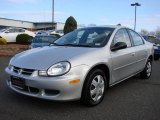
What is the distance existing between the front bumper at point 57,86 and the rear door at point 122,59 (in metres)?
1.04

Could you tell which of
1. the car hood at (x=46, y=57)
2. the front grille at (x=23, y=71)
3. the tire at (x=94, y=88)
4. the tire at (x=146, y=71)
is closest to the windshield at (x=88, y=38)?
the car hood at (x=46, y=57)

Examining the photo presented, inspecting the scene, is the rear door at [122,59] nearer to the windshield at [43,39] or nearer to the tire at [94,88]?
the tire at [94,88]

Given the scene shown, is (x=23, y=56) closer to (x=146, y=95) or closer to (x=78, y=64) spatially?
(x=78, y=64)

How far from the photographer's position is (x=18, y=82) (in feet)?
13.9

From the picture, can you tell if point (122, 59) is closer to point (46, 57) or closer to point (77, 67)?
point (77, 67)

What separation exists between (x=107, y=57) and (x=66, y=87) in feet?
3.86

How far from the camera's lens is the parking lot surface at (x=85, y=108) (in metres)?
3.96

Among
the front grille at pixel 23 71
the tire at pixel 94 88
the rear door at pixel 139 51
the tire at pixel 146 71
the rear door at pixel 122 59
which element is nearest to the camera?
the front grille at pixel 23 71

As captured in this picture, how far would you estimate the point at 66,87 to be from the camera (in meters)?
3.92

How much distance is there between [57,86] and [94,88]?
83 centimetres

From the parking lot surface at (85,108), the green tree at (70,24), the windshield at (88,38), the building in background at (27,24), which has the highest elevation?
the building in background at (27,24)

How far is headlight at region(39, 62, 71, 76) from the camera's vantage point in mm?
3953

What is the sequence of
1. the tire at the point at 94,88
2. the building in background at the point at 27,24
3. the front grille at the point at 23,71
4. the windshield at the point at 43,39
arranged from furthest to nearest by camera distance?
1. the building in background at the point at 27,24
2. the windshield at the point at 43,39
3. the tire at the point at 94,88
4. the front grille at the point at 23,71

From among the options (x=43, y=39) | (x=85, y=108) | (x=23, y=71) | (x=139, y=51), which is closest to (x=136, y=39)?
(x=139, y=51)
